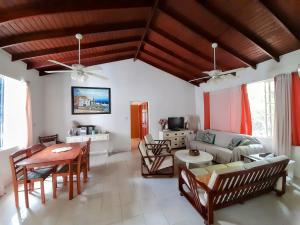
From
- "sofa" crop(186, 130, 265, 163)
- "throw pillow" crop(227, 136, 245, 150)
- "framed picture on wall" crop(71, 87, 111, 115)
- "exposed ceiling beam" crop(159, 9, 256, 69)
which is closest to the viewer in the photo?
"exposed ceiling beam" crop(159, 9, 256, 69)

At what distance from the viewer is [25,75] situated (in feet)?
12.5

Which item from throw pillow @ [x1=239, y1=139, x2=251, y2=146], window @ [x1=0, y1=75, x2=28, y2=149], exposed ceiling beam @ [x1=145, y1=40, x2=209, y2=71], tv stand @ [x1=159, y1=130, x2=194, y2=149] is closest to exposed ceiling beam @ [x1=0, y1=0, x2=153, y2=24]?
window @ [x1=0, y1=75, x2=28, y2=149]

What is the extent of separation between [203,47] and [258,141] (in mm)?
2833

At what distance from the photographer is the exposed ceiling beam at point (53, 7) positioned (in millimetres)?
2148

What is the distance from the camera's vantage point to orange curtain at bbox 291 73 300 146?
3141 mm

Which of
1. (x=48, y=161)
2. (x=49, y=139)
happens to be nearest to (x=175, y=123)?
(x=49, y=139)

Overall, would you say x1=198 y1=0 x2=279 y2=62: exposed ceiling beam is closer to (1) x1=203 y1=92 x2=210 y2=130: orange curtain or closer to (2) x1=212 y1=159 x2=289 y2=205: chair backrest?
(2) x1=212 y1=159 x2=289 y2=205: chair backrest

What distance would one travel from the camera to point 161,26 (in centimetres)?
353

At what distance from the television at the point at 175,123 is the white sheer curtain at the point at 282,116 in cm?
312

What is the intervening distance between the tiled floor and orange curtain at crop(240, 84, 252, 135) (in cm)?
176

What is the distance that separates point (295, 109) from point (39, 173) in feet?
16.7

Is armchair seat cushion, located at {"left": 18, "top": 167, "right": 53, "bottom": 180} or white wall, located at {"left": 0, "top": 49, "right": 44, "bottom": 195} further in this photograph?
white wall, located at {"left": 0, "top": 49, "right": 44, "bottom": 195}

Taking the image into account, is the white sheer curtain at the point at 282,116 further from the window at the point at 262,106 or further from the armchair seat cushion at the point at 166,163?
the armchair seat cushion at the point at 166,163

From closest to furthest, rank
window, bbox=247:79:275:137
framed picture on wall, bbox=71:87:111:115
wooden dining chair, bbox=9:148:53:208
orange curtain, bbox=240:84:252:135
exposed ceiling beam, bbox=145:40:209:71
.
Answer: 1. wooden dining chair, bbox=9:148:53:208
2. window, bbox=247:79:275:137
3. orange curtain, bbox=240:84:252:135
4. exposed ceiling beam, bbox=145:40:209:71
5. framed picture on wall, bbox=71:87:111:115
